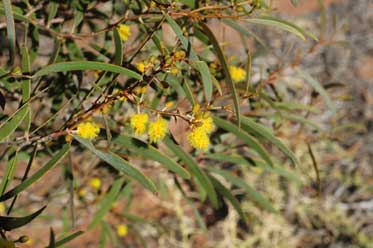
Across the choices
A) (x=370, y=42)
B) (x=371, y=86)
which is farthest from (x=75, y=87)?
(x=370, y=42)

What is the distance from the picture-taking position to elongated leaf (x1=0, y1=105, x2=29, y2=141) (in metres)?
1.01

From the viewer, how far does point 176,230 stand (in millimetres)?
3215

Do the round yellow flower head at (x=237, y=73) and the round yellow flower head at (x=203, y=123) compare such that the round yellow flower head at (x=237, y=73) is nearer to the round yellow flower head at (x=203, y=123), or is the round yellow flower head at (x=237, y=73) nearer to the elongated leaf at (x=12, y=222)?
the round yellow flower head at (x=203, y=123)

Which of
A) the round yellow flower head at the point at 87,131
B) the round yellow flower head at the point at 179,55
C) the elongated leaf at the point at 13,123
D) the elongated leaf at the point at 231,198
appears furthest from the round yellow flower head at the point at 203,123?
the elongated leaf at the point at 231,198

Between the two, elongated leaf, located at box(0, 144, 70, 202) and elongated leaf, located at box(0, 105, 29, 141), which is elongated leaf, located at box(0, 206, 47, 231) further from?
elongated leaf, located at box(0, 105, 29, 141)

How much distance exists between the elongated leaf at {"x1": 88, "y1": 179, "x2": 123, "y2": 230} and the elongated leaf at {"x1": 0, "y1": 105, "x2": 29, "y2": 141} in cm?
58

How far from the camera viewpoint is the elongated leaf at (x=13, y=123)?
101cm

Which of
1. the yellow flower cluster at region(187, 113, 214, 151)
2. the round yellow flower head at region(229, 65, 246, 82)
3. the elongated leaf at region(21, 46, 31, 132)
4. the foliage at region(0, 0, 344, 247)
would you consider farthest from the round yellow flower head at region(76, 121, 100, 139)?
the round yellow flower head at region(229, 65, 246, 82)

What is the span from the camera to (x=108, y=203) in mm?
1551

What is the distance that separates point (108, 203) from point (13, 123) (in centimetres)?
59

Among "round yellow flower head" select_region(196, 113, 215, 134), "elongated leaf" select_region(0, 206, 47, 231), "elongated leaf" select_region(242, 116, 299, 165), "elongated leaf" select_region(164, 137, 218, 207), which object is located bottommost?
"elongated leaf" select_region(164, 137, 218, 207)

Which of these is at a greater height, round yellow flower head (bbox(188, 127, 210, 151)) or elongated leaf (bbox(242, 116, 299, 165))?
round yellow flower head (bbox(188, 127, 210, 151))

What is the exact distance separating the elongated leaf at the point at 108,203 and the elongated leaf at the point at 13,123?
0.58 meters

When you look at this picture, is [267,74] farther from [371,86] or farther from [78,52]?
[371,86]
